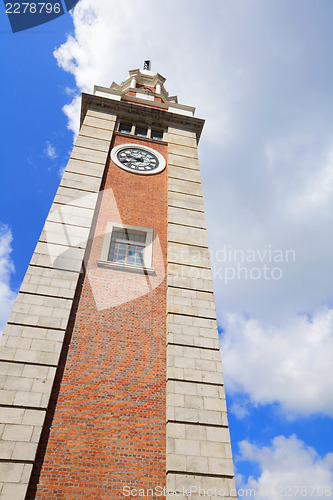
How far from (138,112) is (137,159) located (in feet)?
13.8

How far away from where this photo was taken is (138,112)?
760 inches

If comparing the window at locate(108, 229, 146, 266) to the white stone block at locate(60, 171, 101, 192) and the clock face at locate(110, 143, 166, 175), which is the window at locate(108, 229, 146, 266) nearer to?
the white stone block at locate(60, 171, 101, 192)

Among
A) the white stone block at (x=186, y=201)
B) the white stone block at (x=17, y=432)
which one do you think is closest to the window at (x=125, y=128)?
the white stone block at (x=186, y=201)

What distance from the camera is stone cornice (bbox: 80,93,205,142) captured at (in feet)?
62.2

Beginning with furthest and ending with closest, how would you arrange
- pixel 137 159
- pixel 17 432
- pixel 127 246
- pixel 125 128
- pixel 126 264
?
pixel 125 128 → pixel 137 159 → pixel 127 246 → pixel 126 264 → pixel 17 432

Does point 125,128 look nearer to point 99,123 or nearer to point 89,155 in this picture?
point 99,123

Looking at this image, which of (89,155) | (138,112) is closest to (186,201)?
(89,155)

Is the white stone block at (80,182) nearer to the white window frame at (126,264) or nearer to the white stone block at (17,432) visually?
the white window frame at (126,264)

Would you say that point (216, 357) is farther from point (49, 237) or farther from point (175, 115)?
point (175, 115)

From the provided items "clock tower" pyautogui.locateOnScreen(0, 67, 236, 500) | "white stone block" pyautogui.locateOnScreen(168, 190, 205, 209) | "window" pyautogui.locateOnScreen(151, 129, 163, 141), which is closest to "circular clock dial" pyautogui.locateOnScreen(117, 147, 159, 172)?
"clock tower" pyautogui.locateOnScreen(0, 67, 236, 500)

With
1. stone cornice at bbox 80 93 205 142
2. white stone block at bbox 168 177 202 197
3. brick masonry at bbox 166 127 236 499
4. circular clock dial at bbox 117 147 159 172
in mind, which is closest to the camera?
brick masonry at bbox 166 127 236 499

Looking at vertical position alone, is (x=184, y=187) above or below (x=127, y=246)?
above

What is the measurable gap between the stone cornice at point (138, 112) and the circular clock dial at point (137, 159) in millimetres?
3066

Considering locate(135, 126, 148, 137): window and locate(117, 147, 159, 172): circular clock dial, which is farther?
locate(135, 126, 148, 137): window
